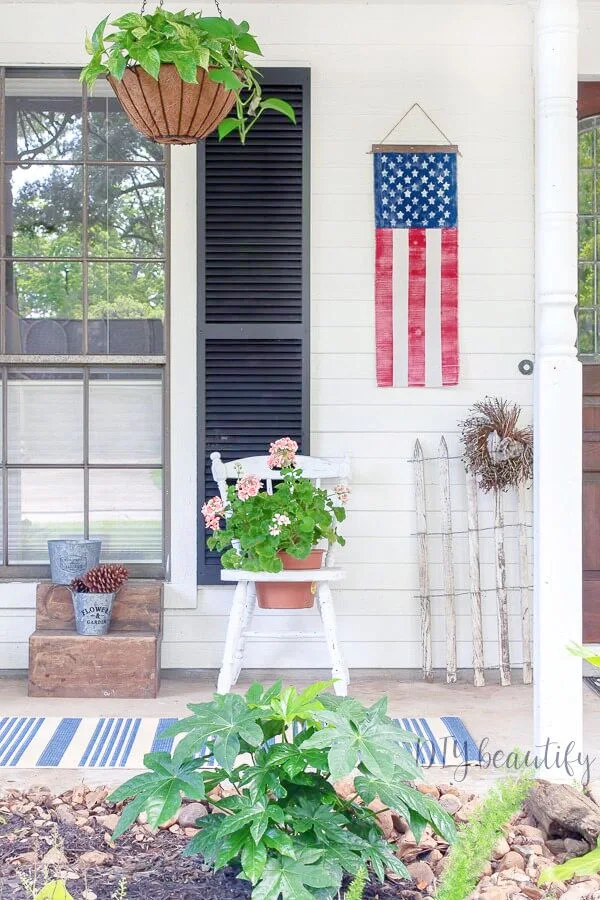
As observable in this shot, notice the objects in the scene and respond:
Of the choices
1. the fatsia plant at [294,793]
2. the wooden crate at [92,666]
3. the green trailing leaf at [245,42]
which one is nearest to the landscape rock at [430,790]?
the fatsia plant at [294,793]

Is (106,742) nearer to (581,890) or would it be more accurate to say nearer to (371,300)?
(581,890)

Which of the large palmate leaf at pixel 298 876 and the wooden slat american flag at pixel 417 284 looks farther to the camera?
the wooden slat american flag at pixel 417 284

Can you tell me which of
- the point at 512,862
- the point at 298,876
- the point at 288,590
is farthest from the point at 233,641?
the point at 298,876

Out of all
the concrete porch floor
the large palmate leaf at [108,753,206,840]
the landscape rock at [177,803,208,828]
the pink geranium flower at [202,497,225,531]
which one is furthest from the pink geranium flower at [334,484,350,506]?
the large palmate leaf at [108,753,206,840]

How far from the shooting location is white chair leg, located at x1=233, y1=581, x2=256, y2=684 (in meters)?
3.83

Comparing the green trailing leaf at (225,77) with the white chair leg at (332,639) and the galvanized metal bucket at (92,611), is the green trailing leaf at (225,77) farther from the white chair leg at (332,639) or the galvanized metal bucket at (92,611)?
the galvanized metal bucket at (92,611)

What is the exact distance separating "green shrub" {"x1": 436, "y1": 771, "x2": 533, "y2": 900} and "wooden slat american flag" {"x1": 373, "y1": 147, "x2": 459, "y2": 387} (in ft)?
7.91

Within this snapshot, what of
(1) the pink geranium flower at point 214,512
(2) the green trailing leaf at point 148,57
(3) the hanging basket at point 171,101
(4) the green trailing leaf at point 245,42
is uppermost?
(4) the green trailing leaf at point 245,42

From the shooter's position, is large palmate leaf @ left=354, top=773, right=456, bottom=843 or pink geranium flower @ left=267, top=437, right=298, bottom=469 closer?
large palmate leaf @ left=354, top=773, right=456, bottom=843

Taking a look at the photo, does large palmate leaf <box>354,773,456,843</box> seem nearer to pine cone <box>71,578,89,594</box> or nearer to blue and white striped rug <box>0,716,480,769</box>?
blue and white striped rug <box>0,716,480,769</box>

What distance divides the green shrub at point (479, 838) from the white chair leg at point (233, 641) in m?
1.84

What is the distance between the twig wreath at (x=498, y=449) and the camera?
4.06 meters

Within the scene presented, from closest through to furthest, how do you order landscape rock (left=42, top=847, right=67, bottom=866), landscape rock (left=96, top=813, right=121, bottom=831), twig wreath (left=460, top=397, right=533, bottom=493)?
landscape rock (left=42, top=847, right=67, bottom=866) → landscape rock (left=96, top=813, right=121, bottom=831) → twig wreath (left=460, top=397, right=533, bottom=493)

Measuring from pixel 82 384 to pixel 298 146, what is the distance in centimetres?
134
